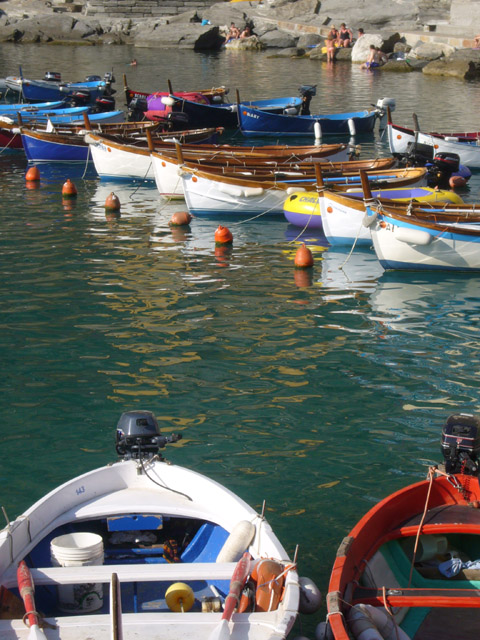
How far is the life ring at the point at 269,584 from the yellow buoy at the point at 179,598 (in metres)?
0.54

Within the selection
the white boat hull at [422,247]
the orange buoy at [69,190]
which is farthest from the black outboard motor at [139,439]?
the orange buoy at [69,190]

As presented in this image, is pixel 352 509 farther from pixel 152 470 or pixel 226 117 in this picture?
pixel 226 117

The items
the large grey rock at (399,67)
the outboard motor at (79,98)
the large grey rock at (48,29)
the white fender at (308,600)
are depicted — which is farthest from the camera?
the large grey rock at (48,29)

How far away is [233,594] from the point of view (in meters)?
5.67

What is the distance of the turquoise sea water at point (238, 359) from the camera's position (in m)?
8.98

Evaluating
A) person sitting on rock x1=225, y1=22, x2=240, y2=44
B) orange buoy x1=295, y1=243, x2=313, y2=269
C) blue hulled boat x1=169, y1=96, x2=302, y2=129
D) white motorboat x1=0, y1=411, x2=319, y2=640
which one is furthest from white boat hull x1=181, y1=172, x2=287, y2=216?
person sitting on rock x1=225, y1=22, x2=240, y2=44

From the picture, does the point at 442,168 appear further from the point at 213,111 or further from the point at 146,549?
the point at 146,549

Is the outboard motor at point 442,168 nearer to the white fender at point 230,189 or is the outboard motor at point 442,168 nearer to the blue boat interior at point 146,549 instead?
the white fender at point 230,189

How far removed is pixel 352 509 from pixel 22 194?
16.4 m

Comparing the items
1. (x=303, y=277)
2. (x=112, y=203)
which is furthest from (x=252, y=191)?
(x=303, y=277)

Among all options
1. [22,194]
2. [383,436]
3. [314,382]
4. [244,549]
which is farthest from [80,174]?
[244,549]

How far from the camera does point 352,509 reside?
8336mm

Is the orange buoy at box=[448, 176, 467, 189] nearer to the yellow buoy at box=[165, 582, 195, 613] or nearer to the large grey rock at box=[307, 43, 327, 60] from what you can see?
the yellow buoy at box=[165, 582, 195, 613]

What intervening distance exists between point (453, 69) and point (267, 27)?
20.8 metres
